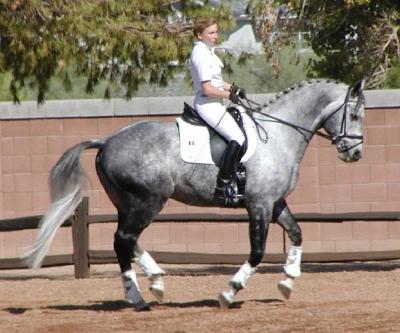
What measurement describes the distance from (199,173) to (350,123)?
1511 millimetres

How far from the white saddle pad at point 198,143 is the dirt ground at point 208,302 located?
1408 mm

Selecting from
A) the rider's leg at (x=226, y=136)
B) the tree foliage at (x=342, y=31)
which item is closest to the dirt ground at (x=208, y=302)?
the rider's leg at (x=226, y=136)

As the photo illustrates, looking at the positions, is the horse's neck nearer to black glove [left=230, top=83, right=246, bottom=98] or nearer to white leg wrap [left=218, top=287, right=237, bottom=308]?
black glove [left=230, top=83, right=246, bottom=98]

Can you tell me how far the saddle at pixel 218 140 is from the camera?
453 inches

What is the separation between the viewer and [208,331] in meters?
10.1

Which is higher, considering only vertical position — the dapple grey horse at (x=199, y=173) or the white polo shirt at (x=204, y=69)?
the white polo shirt at (x=204, y=69)

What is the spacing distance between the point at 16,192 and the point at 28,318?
6384 mm

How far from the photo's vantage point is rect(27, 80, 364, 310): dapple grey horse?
1155 cm

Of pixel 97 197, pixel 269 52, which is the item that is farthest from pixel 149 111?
pixel 269 52

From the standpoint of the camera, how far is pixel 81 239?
14.9 m

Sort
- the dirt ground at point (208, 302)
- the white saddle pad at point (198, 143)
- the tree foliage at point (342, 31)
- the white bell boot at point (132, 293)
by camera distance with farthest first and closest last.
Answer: the tree foliage at point (342, 31) → the white bell boot at point (132, 293) → the white saddle pad at point (198, 143) → the dirt ground at point (208, 302)

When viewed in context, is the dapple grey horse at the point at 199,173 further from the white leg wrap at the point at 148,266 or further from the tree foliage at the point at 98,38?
the tree foliage at the point at 98,38

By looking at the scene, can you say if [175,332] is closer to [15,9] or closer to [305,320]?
[305,320]

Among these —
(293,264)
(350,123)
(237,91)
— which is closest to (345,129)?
(350,123)
